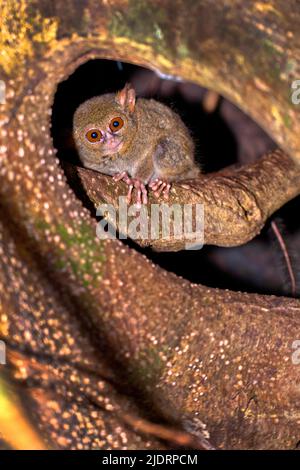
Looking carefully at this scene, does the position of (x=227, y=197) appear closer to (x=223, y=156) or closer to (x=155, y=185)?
(x=155, y=185)

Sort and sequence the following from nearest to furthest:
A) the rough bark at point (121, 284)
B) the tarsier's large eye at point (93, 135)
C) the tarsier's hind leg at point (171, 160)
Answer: the rough bark at point (121, 284) → the tarsier's large eye at point (93, 135) → the tarsier's hind leg at point (171, 160)

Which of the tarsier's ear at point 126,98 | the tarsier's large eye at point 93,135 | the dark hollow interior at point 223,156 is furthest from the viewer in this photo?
the dark hollow interior at point 223,156

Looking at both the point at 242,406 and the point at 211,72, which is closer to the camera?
the point at 211,72

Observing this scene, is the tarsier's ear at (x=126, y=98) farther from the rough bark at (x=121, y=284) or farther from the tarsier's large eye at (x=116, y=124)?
the rough bark at (x=121, y=284)

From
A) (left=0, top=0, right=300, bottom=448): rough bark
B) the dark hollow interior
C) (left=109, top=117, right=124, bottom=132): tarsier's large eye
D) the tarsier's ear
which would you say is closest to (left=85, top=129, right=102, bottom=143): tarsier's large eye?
(left=109, top=117, right=124, bottom=132): tarsier's large eye

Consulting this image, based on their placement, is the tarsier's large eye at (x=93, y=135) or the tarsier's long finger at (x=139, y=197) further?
the tarsier's large eye at (x=93, y=135)

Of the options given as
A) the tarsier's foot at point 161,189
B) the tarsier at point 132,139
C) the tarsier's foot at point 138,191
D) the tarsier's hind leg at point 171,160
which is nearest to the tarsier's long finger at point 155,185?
the tarsier's foot at point 161,189
